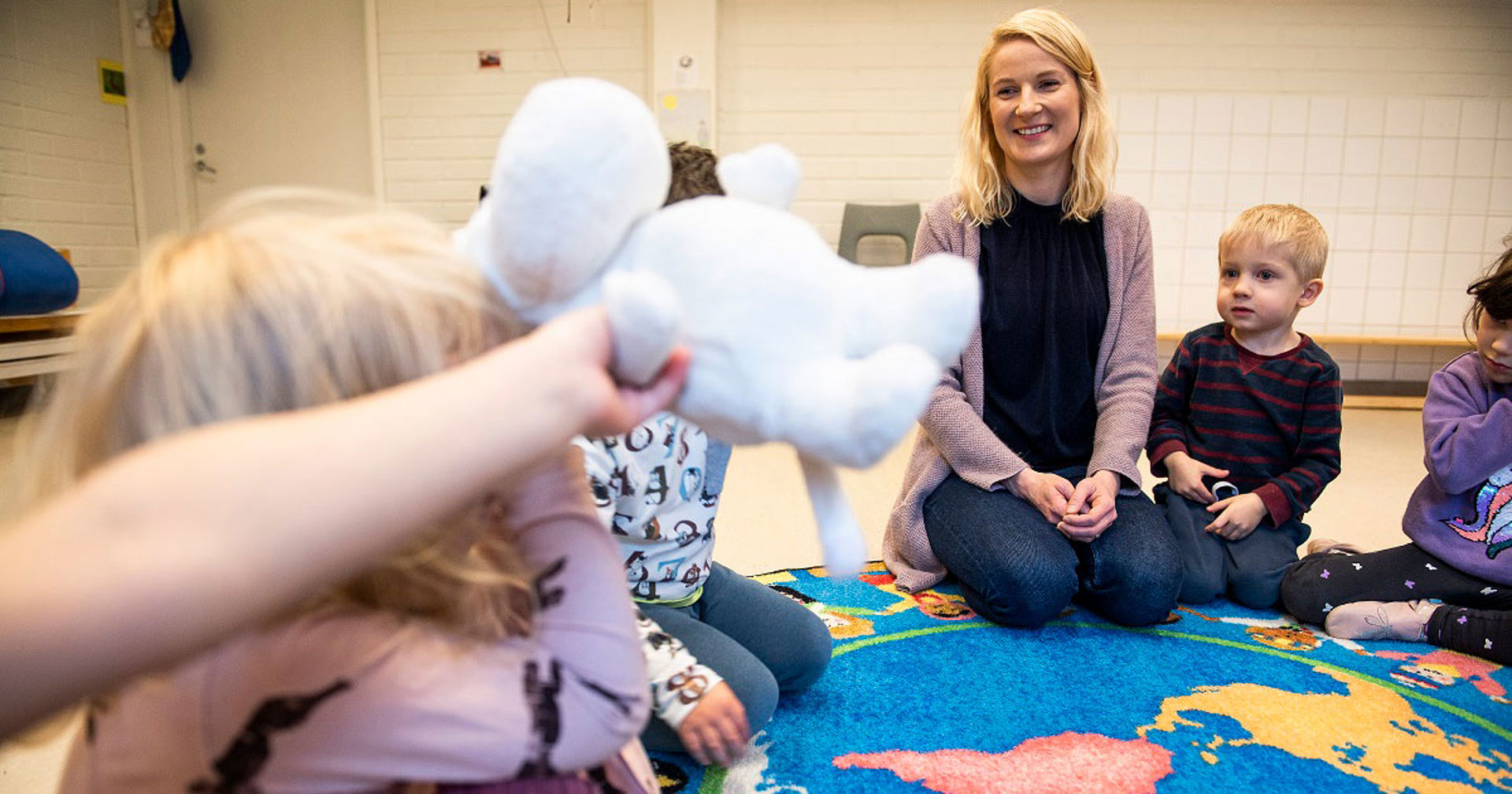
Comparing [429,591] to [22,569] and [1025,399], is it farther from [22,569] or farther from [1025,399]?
[1025,399]

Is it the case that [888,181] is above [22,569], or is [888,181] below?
above

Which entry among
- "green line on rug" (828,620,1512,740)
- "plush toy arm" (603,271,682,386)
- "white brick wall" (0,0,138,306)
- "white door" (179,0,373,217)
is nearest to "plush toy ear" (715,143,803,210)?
"plush toy arm" (603,271,682,386)

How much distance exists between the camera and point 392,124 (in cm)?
425

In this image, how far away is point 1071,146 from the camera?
1559 mm

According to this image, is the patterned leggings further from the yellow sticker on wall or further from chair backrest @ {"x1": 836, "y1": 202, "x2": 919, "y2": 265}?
the yellow sticker on wall

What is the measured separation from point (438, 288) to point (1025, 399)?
1.29 metres

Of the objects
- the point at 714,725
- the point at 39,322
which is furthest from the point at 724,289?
the point at 39,322

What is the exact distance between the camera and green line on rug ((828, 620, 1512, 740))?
3.77 feet

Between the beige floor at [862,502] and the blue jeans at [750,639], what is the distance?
1.04 feet

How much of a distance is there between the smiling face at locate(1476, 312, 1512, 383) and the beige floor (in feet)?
1.97

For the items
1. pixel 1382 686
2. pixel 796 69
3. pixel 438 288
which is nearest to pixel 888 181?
pixel 796 69

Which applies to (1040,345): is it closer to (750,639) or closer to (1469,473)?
(1469,473)

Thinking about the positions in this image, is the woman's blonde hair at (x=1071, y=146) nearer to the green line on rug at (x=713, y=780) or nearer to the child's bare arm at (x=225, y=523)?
the green line on rug at (x=713, y=780)

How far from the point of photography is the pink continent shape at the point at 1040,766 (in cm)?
96
